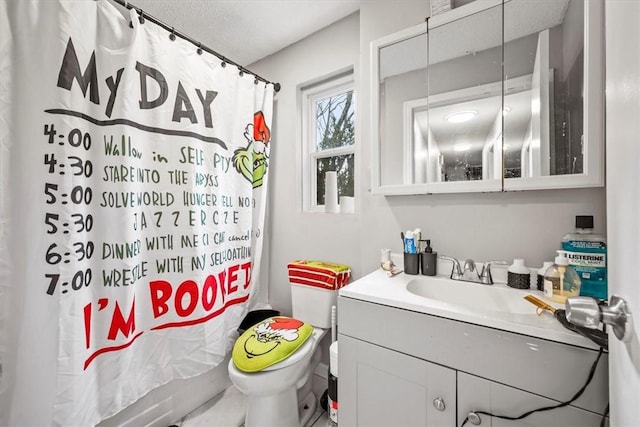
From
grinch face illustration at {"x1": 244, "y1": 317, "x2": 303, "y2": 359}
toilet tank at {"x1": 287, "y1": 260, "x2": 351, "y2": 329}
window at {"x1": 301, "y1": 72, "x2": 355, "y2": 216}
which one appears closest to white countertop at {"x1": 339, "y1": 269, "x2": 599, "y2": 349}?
toilet tank at {"x1": 287, "y1": 260, "x2": 351, "y2": 329}

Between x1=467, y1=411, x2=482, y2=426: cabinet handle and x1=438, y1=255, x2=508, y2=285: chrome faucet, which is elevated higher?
x1=438, y1=255, x2=508, y2=285: chrome faucet

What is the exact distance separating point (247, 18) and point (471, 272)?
69.5 inches

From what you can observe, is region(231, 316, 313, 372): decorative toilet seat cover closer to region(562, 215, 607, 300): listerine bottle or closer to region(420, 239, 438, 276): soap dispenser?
region(420, 239, 438, 276): soap dispenser

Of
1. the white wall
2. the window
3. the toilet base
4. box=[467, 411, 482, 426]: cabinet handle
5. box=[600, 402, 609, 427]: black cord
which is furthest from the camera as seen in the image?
the window

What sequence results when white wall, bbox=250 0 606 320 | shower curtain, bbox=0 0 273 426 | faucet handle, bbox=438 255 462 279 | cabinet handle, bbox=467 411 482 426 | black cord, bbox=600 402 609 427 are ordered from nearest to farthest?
black cord, bbox=600 402 609 427 → cabinet handle, bbox=467 411 482 426 → shower curtain, bbox=0 0 273 426 → white wall, bbox=250 0 606 320 → faucet handle, bbox=438 255 462 279

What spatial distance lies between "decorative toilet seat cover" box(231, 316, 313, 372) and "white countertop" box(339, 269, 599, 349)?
18.2 inches


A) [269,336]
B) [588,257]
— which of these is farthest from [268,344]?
[588,257]

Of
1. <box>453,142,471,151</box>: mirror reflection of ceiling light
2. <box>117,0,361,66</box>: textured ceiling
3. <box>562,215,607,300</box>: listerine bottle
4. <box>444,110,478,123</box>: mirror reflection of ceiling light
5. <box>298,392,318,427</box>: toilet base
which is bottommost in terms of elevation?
<box>298,392,318,427</box>: toilet base

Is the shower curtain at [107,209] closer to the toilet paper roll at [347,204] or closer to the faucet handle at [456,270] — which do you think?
the toilet paper roll at [347,204]

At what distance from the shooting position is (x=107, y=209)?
3.28 ft

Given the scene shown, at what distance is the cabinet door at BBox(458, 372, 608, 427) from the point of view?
61 cm

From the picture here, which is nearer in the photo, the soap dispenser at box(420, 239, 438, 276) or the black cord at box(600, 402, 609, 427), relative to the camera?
the black cord at box(600, 402, 609, 427)

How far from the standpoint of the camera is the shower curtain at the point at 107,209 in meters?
0.84

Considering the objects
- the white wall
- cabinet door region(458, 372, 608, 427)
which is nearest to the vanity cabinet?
cabinet door region(458, 372, 608, 427)
